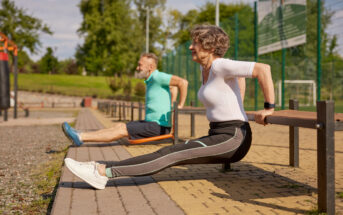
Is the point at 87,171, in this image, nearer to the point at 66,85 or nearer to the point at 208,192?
the point at 208,192

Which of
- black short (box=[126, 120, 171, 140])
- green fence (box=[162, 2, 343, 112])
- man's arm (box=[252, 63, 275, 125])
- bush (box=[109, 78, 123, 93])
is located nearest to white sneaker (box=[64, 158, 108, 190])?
man's arm (box=[252, 63, 275, 125])

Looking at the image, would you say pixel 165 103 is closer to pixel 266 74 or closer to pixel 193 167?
pixel 193 167

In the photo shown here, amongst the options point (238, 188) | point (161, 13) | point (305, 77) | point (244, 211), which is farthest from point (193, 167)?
point (161, 13)

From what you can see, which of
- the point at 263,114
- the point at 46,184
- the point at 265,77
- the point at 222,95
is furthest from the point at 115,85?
the point at 265,77

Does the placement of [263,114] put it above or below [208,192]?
above

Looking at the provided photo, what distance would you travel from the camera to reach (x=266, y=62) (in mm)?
17516

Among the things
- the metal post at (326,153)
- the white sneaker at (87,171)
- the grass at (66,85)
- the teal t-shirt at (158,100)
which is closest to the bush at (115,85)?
the grass at (66,85)

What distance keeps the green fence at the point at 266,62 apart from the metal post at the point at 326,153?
10265mm

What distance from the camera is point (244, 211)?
8.70 feet

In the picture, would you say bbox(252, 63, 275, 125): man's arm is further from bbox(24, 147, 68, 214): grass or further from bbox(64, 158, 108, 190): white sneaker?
bbox(24, 147, 68, 214): grass

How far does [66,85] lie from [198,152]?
55661 mm

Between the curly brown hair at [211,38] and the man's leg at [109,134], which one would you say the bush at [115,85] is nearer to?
the man's leg at [109,134]

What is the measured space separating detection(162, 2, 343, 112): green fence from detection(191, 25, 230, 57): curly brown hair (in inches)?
383

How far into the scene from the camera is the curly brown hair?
119 inches
